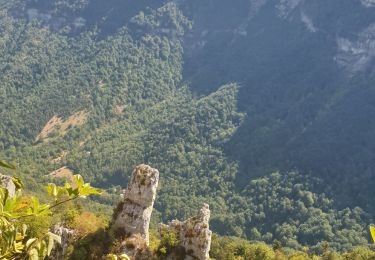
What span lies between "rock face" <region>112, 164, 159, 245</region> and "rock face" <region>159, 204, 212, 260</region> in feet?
6.90

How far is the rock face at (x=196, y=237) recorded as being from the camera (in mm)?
26891

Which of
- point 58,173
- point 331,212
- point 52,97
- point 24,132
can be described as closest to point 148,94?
point 52,97

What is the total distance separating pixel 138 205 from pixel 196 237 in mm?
3609

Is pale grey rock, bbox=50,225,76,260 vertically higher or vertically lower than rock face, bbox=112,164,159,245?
lower

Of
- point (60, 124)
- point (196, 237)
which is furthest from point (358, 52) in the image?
point (196, 237)

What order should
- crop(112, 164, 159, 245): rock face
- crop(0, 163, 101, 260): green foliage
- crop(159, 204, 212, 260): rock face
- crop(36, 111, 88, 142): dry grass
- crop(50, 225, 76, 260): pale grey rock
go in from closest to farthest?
crop(0, 163, 101, 260): green foliage, crop(50, 225, 76, 260): pale grey rock, crop(159, 204, 212, 260): rock face, crop(112, 164, 159, 245): rock face, crop(36, 111, 88, 142): dry grass

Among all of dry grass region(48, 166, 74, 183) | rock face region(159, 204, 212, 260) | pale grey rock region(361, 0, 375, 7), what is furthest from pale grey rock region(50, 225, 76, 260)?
pale grey rock region(361, 0, 375, 7)

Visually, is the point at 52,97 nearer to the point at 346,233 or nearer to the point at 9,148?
the point at 9,148

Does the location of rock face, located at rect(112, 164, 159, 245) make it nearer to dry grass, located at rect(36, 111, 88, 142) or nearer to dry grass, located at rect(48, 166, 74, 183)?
dry grass, located at rect(48, 166, 74, 183)

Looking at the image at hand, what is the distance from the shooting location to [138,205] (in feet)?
91.3

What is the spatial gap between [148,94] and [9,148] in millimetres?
66913

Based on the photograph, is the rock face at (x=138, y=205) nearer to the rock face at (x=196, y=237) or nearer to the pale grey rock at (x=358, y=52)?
the rock face at (x=196, y=237)

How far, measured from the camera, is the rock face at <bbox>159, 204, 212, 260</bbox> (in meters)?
26.9

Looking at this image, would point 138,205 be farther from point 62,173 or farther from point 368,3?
point 368,3
